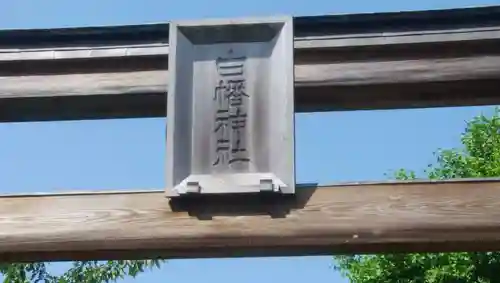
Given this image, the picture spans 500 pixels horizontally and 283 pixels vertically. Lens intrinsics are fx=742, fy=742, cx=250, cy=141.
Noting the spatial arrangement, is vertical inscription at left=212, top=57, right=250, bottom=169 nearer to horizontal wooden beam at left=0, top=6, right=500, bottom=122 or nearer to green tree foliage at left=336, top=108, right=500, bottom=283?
horizontal wooden beam at left=0, top=6, right=500, bottom=122

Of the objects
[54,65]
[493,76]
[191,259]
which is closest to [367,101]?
[493,76]

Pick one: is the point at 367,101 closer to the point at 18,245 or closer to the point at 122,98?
the point at 122,98

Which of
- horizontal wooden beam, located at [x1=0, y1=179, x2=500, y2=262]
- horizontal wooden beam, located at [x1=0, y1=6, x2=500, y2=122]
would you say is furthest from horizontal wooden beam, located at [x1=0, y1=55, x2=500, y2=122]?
horizontal wooden beam, located at [x1=0, y1=179, x2=500, y2=262]

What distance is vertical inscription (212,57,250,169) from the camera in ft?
8.24

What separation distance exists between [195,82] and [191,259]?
62 cm

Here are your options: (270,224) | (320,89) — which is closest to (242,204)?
(270,224)

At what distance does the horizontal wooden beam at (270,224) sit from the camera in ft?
7.79

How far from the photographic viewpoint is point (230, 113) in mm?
2564

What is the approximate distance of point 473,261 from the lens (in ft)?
32.4

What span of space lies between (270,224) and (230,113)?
0.43 metres

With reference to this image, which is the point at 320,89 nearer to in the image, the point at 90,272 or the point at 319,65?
the point at 319,65

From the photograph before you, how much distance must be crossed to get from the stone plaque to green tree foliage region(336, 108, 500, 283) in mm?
6471

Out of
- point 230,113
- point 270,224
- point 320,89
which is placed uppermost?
point 320,89

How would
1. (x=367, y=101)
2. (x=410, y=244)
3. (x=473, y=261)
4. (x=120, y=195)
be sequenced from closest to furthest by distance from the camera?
1. (x=410, y=244)
2. (x=120, y=195)
3. (x=367, y=101)
4. (x=473, y=261)
